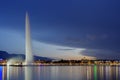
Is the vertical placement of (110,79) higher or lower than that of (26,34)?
lower

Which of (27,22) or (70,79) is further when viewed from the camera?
(27,22)

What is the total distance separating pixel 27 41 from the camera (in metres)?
96.2

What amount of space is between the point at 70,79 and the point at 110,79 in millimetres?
7373

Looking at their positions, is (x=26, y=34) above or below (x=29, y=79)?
above

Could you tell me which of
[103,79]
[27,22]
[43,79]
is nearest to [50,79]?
[43,79]

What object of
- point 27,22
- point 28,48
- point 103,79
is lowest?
point 103,79

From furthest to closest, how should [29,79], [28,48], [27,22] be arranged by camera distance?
1. [28,48]
2. [27,22]
3. [29,79]

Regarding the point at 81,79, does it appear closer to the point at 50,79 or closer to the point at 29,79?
Answer: the point at 50,79

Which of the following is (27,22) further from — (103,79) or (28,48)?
(103,79)

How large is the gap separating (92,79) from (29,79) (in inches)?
417

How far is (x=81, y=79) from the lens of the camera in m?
56.2

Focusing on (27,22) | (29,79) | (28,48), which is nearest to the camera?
(29,79)

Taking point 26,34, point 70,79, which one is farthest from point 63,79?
point 26,34

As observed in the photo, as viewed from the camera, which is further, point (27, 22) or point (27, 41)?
point (27, 41)
